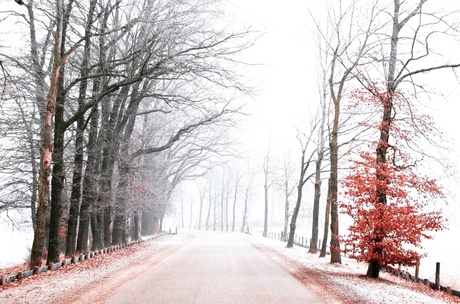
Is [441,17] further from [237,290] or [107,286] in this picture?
[107,286]

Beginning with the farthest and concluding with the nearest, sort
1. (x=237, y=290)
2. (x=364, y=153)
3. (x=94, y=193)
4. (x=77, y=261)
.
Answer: (x=94, y=193) → (x=77, y=261) → (x=364, y=153) → (x=237, y=290)

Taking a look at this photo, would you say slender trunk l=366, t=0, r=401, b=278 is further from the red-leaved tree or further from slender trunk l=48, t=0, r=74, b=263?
slender trunk l=48, t=0, r=74, b=263

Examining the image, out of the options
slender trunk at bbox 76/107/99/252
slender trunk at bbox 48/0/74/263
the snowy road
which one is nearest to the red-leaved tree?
the snowy road

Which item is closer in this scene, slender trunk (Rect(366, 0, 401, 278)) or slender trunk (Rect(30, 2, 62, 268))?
slender trunk (Rect(30, 2, 62, 268))

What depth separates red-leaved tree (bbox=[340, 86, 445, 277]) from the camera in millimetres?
14438

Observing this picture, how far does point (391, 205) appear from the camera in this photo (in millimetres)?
14805

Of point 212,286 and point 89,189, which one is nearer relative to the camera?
point 212,286

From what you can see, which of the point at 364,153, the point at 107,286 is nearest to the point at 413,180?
the point at 364,153

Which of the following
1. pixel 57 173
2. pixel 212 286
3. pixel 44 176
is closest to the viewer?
pixel 212 286

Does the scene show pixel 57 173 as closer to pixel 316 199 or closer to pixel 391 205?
pixel 391 205

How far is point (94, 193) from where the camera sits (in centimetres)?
2161

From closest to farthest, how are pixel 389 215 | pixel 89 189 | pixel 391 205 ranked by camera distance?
pixel 389 215
pixel 391 205
pixel 89 189

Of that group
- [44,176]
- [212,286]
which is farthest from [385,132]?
[44,176]

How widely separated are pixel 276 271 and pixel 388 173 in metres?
4.91
